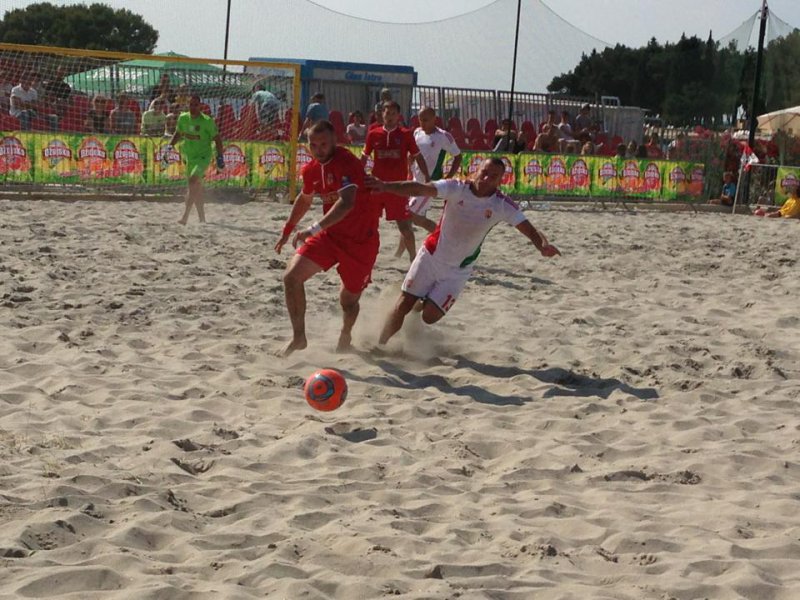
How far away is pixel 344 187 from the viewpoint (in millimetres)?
7070

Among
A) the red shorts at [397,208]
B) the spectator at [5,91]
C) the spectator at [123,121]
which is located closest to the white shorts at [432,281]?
the red shorts at [397,208]

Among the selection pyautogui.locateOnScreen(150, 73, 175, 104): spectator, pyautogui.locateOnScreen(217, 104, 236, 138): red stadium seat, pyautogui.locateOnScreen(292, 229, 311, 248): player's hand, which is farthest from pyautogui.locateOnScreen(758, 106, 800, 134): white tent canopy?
A: pyautogui.locateOnScreen(292, 229, 311, 248): player's hand

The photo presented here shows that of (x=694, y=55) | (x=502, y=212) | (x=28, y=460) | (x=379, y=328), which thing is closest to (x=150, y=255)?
(x=379, y=328)

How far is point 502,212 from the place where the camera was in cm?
742

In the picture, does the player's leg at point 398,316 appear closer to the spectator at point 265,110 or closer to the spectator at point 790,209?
the spectator at point 265,110

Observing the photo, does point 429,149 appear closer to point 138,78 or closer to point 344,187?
point 344,187

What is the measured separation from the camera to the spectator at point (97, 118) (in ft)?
56.9

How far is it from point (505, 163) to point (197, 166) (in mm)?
7252

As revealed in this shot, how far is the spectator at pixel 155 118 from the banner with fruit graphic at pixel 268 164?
1.38 metres

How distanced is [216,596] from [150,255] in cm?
758

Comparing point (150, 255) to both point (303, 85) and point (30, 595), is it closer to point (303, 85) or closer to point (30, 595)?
point (30, 595)

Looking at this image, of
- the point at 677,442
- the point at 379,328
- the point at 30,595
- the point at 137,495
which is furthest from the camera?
the point at 379,328

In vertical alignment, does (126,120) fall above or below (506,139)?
below

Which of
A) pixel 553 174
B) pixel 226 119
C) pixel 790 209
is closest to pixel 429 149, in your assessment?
pixel 226 119
